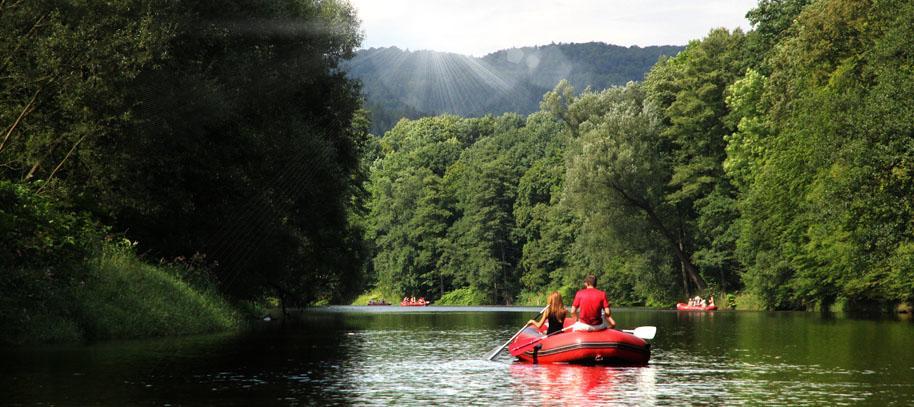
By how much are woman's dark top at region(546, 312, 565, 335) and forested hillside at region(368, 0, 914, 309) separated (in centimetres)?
2635

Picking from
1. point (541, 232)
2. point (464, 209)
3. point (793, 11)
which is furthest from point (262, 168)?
point (464, 209)

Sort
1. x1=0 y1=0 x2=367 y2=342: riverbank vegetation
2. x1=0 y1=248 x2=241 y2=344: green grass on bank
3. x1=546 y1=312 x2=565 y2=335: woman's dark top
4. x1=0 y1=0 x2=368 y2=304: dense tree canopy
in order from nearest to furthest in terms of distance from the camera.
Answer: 1. x1=546 y1=312 x2=565 y2=335: woman's dark top
2. x1=0 y1=248 x2=241 y2=344: green grass on bank
3. x1=0 y1=0 x2=367 y2=342: riverbank vegetation
4. x1=0 y1=0 x2=368 y2=304: dense tree canopy

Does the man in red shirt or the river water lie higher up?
the man in red shirt

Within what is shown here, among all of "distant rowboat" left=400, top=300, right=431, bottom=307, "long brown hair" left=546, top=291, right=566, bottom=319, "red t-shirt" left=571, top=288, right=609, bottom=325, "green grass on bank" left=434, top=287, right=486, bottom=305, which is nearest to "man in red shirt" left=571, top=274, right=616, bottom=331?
"red t-shirt" left=571, top=288, right=609, bottom=325

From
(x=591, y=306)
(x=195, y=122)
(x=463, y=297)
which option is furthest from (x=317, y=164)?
(x=463, y=297)

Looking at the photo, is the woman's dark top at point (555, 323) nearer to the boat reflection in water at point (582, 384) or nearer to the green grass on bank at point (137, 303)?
the boat reflection in water at point (582, 384)

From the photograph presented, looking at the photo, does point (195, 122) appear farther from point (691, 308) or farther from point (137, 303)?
point (691, 308)

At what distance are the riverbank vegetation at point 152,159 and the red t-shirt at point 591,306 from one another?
12.2m

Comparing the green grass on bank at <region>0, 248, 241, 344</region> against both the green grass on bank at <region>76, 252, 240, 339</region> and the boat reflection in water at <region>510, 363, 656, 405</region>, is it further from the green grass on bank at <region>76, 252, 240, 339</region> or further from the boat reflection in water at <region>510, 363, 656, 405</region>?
the boat reflection in water at <region>510, 363, 656, 405</region>

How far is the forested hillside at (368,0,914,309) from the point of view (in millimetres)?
48719

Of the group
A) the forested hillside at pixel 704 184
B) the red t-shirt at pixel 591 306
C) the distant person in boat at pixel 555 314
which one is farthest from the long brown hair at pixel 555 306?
the forested hillside at pixel 704 184

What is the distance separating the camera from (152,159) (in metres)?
34.0

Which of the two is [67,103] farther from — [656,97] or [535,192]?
[535,192]

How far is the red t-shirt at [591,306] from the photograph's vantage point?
2284 centimetres
